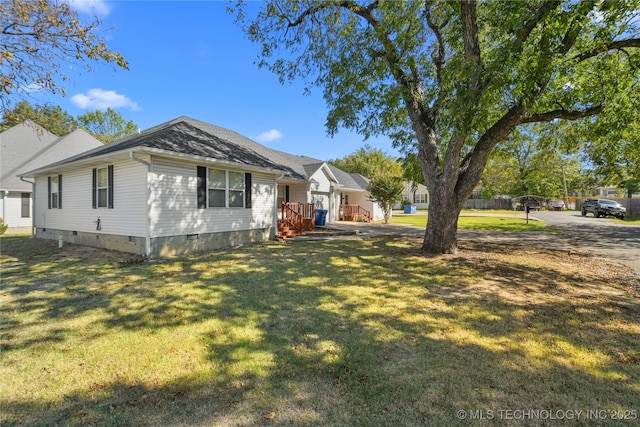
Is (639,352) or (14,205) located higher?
(14,205)

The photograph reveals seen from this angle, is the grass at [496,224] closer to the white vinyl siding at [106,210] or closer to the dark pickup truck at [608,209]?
the dark pickup truck at [608,209]

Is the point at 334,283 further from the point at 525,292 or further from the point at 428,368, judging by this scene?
the point at 525,292

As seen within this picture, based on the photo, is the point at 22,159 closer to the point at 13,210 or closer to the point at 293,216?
the point at 13,210

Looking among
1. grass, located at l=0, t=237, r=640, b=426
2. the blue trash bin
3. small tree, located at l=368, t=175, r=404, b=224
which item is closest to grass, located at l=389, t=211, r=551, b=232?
small tree, located at l=368, t=175, r=404, b=224

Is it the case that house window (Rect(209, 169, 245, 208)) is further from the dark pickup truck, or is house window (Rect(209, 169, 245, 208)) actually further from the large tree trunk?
the dark pickup truck

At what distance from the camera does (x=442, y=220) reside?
912 cm

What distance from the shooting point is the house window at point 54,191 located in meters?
13.0

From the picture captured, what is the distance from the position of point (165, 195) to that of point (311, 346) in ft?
24.1

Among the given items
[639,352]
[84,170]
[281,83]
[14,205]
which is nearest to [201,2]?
[281,83]

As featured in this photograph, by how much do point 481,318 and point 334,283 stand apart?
285 cm

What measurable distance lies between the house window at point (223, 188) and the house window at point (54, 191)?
25.8ft

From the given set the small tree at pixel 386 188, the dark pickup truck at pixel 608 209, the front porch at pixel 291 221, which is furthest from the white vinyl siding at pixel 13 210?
the dark pickup truck at pixel 608 209

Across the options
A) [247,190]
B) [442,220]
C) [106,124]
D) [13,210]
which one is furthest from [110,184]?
[106,124]

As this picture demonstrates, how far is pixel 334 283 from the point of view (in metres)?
6.47
